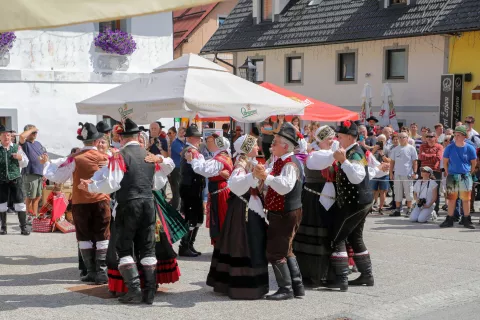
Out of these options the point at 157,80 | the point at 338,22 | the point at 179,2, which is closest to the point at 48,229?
the point at 157,80

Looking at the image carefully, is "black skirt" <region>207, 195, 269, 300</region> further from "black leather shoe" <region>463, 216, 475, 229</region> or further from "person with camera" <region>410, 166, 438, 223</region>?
"person with camera" <region>410, 166, 438, 223</region>

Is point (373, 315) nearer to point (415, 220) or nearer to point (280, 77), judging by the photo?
point (415, 220)

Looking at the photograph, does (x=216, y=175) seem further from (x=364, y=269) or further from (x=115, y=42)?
(x=115, y=42)

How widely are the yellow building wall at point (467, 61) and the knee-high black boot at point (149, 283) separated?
55.4 feet

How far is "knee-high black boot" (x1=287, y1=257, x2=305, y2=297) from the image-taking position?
647 centimetres

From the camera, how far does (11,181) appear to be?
10.5 meters

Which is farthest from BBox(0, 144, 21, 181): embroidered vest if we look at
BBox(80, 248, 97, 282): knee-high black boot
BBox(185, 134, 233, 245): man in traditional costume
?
BBox(185, 134, 233, 245): man in traditional costume

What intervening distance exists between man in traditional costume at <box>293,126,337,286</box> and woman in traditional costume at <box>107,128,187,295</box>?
1291 mm

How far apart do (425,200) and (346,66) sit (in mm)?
13208

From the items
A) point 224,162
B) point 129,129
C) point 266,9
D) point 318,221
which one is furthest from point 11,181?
point 266,9

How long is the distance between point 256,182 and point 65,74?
512 inches

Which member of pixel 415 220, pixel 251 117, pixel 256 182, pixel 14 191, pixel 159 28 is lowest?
pixel 415 220

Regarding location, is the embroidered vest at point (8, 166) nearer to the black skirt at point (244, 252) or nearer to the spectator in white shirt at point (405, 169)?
the black skirt at point (244, 252)

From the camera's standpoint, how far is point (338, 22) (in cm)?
2452
